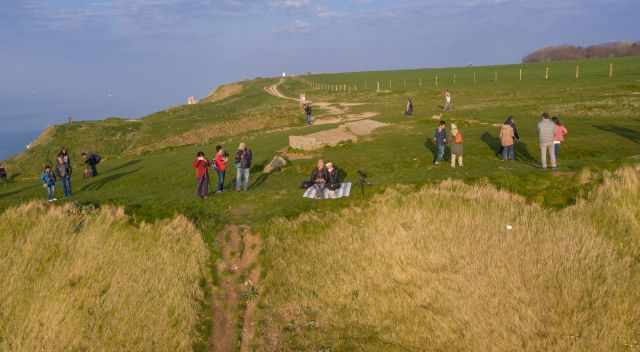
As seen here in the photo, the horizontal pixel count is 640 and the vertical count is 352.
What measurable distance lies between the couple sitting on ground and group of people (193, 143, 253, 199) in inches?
130

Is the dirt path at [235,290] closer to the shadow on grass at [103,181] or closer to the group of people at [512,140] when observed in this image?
the group of people at [512,140]

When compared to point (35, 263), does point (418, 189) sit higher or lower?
higher

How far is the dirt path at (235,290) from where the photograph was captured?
1258 centimetres

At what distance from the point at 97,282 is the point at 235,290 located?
4.18 metres

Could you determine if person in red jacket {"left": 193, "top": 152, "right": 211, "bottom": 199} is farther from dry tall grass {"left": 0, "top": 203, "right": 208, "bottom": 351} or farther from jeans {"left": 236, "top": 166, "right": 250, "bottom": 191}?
dry tall grass {"left": 0, "top": 203, "right": 208, "bottom": 351}

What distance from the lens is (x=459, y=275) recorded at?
528 inches

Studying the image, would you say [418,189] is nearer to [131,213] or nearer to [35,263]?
[131,213]

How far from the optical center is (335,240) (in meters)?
15.8

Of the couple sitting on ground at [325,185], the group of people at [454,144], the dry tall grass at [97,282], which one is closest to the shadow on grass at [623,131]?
the group of people at [454,144]

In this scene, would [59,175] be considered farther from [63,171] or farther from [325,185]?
[325,185]

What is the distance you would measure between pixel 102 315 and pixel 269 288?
15.0 ft

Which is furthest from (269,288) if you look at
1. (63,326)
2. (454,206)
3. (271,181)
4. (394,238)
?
(271,181)

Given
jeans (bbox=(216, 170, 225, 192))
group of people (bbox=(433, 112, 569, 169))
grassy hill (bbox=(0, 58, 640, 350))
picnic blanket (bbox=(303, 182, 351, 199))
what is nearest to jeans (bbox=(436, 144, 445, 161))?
group of people (bbox=(433, 112, 569, 169))

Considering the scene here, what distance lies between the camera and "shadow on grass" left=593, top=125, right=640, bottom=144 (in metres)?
27.7
